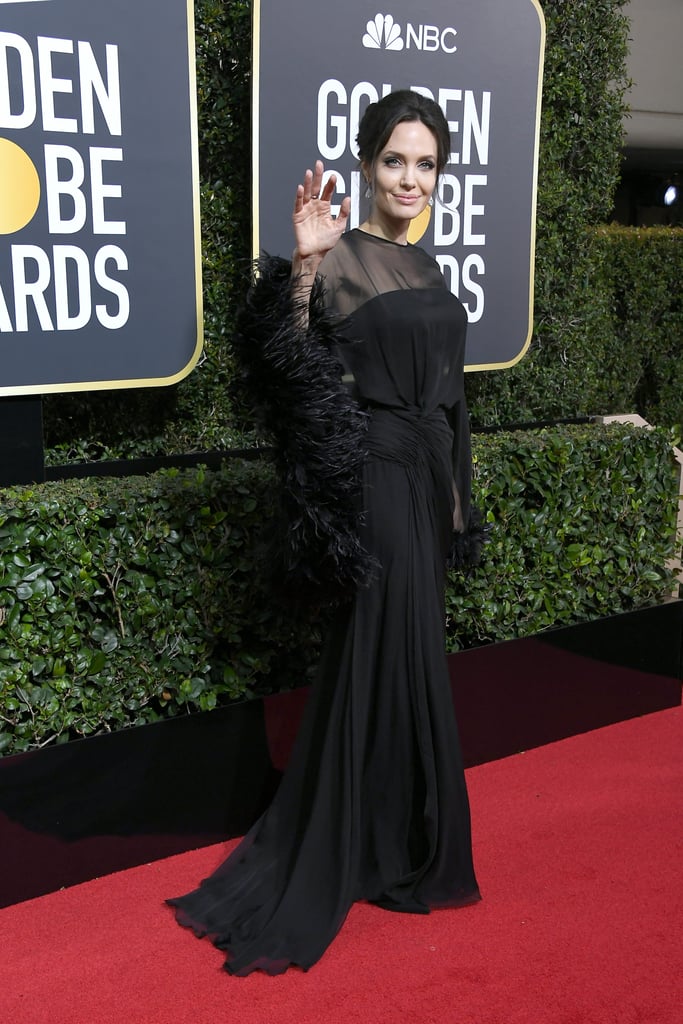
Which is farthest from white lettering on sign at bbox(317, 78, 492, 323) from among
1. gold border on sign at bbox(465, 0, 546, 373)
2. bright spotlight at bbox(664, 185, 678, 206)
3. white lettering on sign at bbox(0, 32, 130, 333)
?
bright spotlight at bbox(664, 185, 678, 206)

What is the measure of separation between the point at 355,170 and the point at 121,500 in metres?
1.67

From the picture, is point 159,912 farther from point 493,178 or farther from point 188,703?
point 493,178

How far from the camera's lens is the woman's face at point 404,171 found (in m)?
2.88

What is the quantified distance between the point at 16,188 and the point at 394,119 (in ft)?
3.93

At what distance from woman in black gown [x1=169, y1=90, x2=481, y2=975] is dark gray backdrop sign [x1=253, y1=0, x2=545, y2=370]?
105 cm

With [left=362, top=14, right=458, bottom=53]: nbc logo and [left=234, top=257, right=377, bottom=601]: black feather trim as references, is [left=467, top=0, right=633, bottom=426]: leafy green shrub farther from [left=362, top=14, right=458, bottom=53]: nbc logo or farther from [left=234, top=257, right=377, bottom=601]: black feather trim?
[left=234, top=257, right=377, bottom=601]: black feather trim

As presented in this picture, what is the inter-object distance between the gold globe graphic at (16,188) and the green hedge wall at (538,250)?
0.71m

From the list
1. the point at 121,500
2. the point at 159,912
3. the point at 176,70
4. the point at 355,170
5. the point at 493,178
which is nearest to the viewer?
the point at 159,912

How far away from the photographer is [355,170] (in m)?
4.21

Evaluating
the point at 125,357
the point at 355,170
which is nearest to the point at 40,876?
the point at 125,357

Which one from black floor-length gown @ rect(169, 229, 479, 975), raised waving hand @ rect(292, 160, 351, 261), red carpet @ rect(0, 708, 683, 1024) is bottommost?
red carpet @ rect(0, 708, 683, 1024)

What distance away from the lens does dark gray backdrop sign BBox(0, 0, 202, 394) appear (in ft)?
10.9

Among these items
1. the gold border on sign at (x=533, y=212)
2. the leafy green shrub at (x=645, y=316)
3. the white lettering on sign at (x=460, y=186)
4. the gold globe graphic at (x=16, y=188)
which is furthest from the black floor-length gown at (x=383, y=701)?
the leafy green shrub at (x=645, y=316)

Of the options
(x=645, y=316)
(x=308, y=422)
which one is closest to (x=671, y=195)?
(x=645, y=316)
